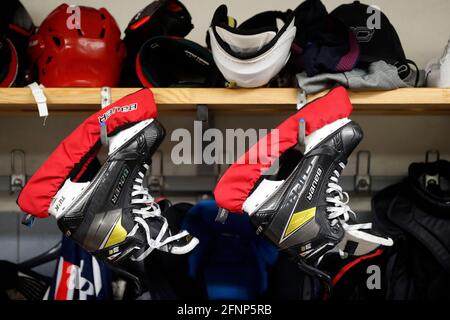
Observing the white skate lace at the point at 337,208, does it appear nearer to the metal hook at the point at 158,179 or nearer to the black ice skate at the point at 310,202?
the black ice skate at the point at 310,202

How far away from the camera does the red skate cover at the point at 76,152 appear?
2.20 feet

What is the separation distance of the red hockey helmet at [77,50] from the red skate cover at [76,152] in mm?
123

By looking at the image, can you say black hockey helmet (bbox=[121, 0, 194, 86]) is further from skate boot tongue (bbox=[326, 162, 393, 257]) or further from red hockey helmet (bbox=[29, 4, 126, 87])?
skate boot tongue (bbox=[326, 162, 393, 257])

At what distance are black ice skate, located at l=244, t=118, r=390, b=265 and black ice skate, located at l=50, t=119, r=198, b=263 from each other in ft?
0.55

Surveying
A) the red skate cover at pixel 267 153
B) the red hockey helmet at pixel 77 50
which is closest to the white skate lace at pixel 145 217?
the red skate cover at pixel 267 153

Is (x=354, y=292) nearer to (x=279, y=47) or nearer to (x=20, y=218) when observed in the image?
(x=279, y=47)

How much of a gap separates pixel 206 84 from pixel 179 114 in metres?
0.23

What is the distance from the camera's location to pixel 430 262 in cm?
86

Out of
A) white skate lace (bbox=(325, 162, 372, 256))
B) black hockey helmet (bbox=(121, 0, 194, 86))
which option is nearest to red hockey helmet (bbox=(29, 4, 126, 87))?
black hockey helmet (bbox=(121, 0, 194, 86))

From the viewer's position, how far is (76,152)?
0.68 meters

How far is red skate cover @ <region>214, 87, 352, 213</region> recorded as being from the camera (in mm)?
662

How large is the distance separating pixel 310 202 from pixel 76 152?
400 mm

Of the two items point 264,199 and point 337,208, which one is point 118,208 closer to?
point 264,199

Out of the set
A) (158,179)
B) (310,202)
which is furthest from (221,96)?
(158,179)
